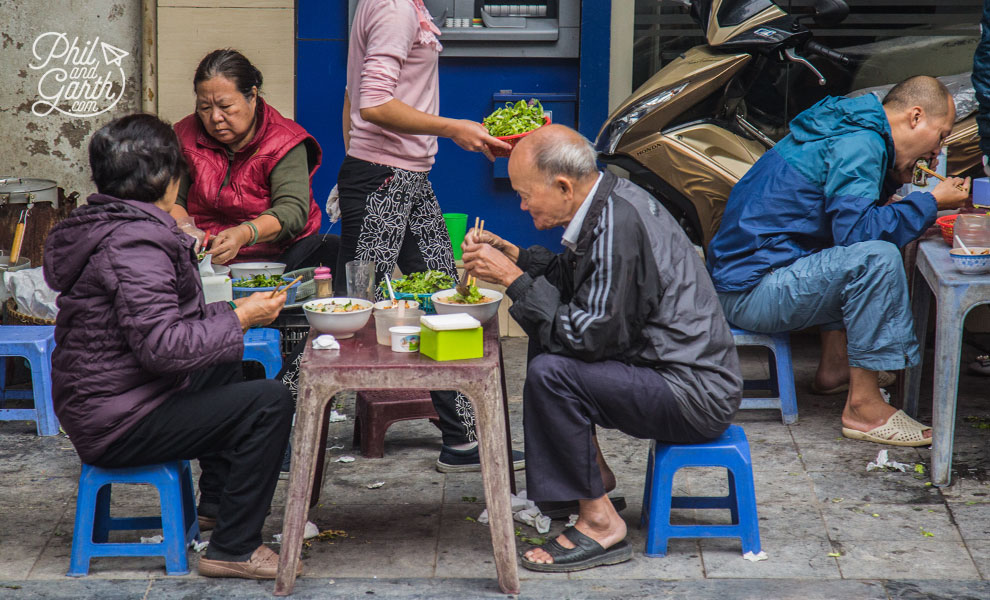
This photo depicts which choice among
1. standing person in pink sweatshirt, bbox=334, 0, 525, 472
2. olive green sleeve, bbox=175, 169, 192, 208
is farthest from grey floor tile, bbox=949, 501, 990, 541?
olive green sleeve, bbox=175, 169, 192, 208

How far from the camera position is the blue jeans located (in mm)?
4203

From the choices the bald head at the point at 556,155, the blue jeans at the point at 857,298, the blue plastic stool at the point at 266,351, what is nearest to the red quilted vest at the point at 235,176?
the blue plastic stool at the point at 266,351

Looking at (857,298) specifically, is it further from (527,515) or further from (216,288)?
(216,288)

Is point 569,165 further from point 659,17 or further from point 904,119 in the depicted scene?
point 659,17

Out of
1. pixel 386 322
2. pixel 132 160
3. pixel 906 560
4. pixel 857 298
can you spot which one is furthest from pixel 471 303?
pixel 857 298

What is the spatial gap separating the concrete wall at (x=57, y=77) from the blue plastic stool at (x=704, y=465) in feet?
13.3

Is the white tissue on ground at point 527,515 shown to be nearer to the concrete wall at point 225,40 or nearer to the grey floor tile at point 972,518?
the grey floor tile at point 972,518

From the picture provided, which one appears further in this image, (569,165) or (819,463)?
(819,463)

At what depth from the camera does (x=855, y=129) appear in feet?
14.0

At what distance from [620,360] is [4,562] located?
197cm

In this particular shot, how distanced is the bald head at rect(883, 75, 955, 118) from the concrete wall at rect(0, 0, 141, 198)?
13.1 ft

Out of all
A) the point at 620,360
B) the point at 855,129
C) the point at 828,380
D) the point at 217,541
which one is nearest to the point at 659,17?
the point at 855,129

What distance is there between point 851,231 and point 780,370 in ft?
2.10

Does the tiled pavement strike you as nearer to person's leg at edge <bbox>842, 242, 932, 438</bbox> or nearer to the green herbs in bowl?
person's leg at edge <bbox>842, 242, 932, 438</bbox>
